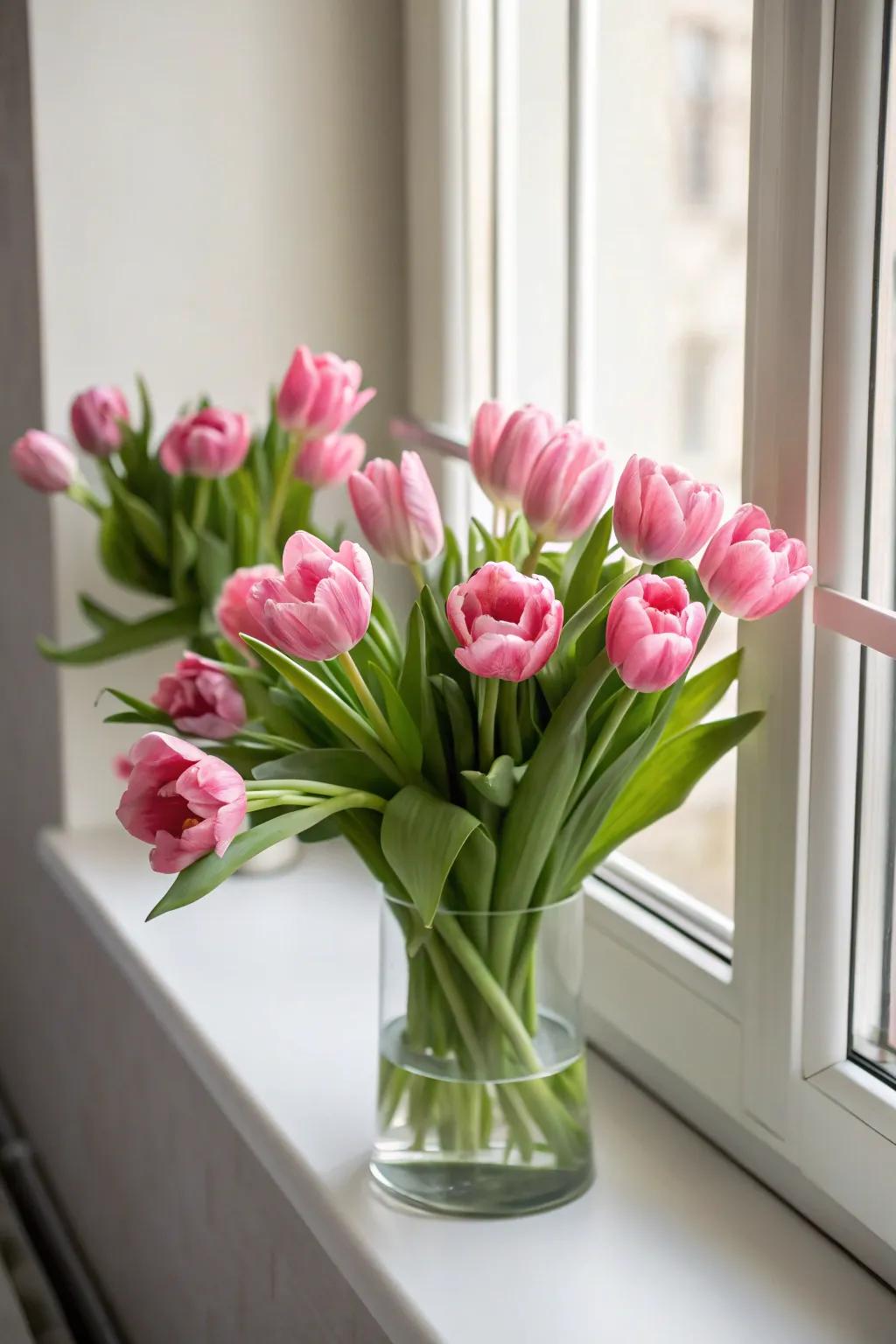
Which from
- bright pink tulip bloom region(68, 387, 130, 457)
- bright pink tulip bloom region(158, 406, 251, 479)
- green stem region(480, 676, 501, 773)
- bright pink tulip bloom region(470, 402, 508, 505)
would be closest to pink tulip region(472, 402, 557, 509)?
bright pink tulip bloom region(470, 402, 508, 505)

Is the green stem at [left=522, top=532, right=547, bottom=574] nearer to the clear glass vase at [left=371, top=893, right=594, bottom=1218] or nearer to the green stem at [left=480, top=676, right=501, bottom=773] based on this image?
the green stem at [left=480, top=676, right=501, bottom=773]

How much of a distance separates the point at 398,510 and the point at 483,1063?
30 cm

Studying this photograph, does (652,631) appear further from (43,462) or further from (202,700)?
(43,462)

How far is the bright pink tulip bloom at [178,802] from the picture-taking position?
0.58 meters

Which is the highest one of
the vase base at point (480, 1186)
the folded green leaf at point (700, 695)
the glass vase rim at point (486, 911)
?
the folded green leaf at point (700, 695)

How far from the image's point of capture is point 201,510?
1.10 m

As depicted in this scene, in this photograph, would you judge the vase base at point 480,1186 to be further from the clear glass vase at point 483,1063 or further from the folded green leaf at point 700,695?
Result: the folded green leaf at point 700,695

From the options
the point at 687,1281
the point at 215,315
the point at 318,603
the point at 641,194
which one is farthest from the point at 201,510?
the point at 687,1281

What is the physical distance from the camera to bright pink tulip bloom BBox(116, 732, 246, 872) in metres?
0.58

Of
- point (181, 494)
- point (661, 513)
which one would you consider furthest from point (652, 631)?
point (181, 494)

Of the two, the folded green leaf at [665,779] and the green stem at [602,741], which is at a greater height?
the green stem at [602,741]

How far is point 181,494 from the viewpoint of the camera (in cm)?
112

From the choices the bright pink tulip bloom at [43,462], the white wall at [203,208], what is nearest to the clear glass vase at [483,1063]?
the bright pink tulip bloom at [43,462]

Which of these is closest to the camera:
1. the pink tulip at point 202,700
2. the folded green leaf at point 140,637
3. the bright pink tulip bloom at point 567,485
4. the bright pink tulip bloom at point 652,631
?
the bright pink tulip bloom at point 652,631
